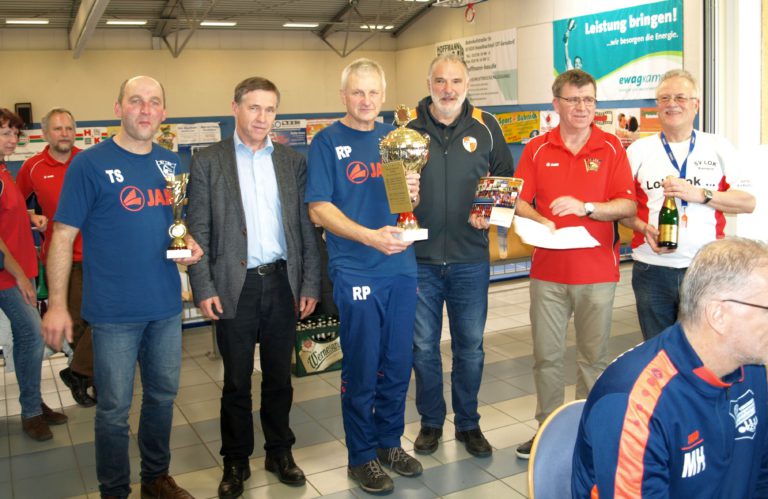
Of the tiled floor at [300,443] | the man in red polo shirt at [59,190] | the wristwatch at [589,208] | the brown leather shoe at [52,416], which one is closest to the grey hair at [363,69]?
the wristwatch at [589,208]

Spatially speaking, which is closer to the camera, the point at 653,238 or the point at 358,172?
the point at 358,172

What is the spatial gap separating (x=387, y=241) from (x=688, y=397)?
5.43 ft

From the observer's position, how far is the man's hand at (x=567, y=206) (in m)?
3.28

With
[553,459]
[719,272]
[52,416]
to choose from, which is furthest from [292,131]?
[719,272]

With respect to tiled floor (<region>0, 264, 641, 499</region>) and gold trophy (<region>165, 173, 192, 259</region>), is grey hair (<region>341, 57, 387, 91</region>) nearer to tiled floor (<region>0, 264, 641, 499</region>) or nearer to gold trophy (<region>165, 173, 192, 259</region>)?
gold trophy (<region>165, 173, 192, 259</region>)

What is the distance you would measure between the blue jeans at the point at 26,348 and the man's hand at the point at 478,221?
8.44ft

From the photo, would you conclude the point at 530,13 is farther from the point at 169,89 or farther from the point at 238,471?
the point at 238,471

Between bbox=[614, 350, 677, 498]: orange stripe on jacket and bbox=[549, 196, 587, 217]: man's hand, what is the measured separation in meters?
1.85

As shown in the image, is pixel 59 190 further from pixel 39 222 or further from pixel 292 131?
pixel 292 131

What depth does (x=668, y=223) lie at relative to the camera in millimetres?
3363

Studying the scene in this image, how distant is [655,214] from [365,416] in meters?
1.71

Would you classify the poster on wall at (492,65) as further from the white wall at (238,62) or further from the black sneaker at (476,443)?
the black sneaker at (476,443)

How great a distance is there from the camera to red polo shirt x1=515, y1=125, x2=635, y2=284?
341 cm

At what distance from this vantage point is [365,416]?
10.9 feet
